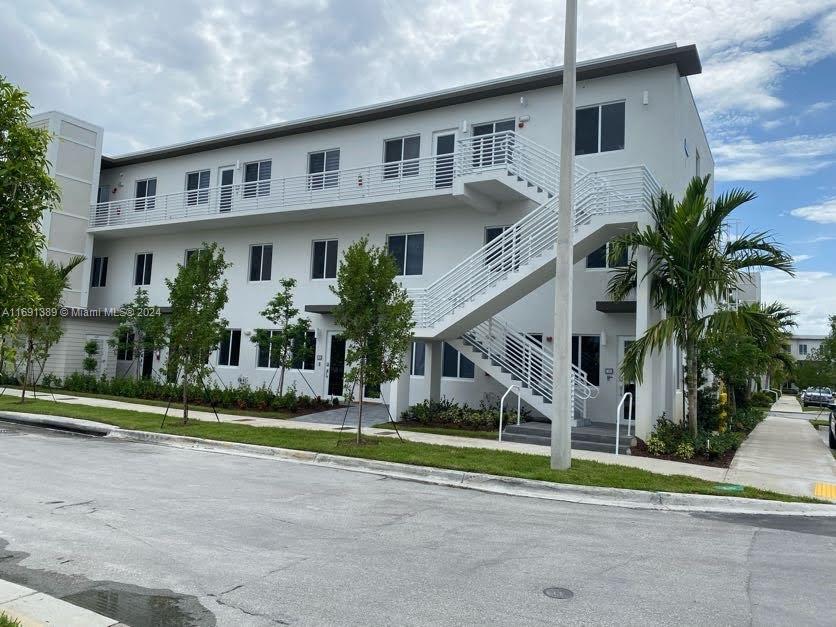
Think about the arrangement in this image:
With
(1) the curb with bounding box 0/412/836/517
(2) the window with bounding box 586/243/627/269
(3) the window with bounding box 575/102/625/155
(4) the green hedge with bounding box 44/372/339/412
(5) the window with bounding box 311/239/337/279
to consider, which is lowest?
(1) the curb with bounding box 0/412/836/517

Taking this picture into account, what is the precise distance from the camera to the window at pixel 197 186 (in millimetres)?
26609

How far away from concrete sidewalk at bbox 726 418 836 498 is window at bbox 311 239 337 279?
1412 centimetres

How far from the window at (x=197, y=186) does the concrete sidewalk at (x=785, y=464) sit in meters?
21.6

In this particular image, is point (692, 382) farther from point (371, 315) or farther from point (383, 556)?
point (383, 556)

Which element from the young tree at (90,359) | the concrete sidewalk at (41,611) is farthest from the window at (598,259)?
the young tree at (90,359)

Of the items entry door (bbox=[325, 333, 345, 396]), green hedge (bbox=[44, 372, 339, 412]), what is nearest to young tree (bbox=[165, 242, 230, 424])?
green hedge (bbox=[44, 372, 339, 412])

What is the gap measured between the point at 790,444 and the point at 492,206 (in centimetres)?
1060

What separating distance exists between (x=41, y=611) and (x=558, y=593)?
12.6ft

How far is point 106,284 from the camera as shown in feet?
97.0

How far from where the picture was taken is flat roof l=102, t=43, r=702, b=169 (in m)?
17.5

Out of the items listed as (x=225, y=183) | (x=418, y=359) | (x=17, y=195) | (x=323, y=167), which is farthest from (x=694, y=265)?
(x=225, y=183)

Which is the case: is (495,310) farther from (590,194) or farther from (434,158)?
(434,158)

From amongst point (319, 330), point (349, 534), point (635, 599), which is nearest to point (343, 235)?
point (319, 330)

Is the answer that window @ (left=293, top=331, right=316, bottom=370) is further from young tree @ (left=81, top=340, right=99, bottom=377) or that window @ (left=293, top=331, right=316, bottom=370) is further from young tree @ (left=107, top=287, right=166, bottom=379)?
young tree @ (left=81, top=340, right=99, bottom=377)
